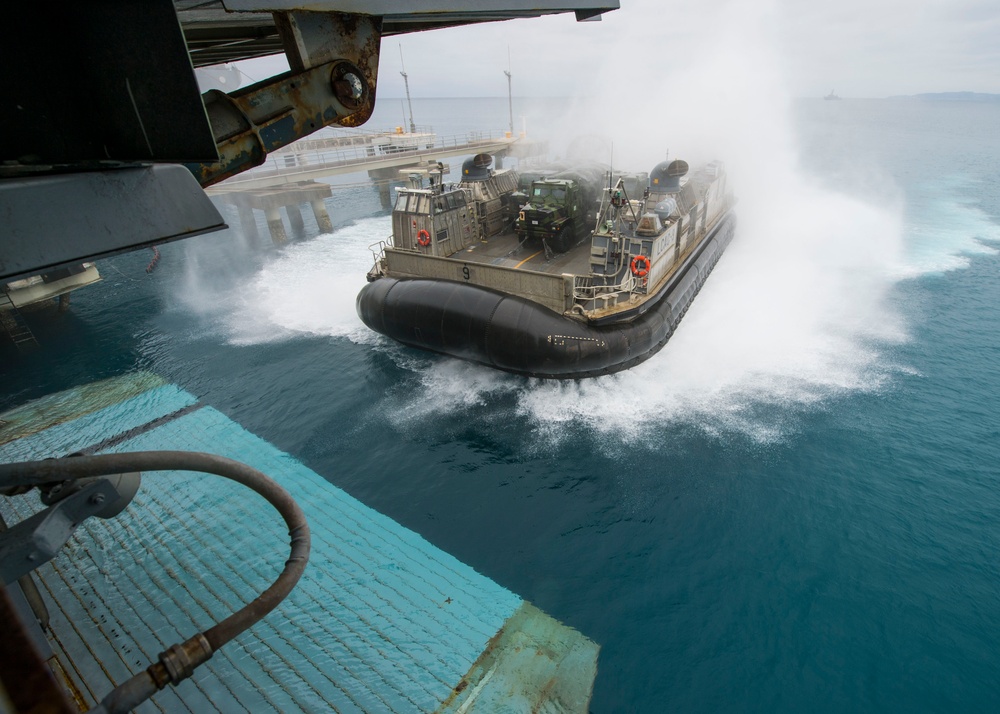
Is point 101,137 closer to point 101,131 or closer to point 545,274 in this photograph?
point 101,131

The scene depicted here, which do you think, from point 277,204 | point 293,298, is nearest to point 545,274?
point 293,298

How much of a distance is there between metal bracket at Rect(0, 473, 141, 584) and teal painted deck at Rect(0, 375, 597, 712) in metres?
4.01

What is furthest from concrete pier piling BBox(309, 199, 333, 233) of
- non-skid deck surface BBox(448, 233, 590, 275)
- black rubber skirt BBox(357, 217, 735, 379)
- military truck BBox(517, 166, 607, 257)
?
black rubber skirt BBox(357, 217, 735, 379)

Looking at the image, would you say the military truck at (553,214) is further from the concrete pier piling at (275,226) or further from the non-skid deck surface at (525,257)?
the concrete pier piling at (275,226)

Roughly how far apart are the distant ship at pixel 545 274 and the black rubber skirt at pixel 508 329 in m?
0.03

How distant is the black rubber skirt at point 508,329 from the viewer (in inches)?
547

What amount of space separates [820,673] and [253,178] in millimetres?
38440

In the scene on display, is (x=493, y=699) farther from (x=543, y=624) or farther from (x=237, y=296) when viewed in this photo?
(x=237, y=296)

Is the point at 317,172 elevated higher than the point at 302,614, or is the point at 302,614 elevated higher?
the point at 317,172

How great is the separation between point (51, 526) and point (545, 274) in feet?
38.2

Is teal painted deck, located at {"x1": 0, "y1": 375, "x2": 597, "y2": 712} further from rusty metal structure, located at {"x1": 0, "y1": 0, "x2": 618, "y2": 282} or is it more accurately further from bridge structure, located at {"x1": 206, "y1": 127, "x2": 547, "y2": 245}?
bridge structure, located at {"x1": 206, "y1": 127, "x2": 547, "y2": 245}

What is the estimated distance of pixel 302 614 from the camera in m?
8.23

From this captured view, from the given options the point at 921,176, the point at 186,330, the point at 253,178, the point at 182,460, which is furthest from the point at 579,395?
the point at 921,176

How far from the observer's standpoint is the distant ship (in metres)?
14.1
